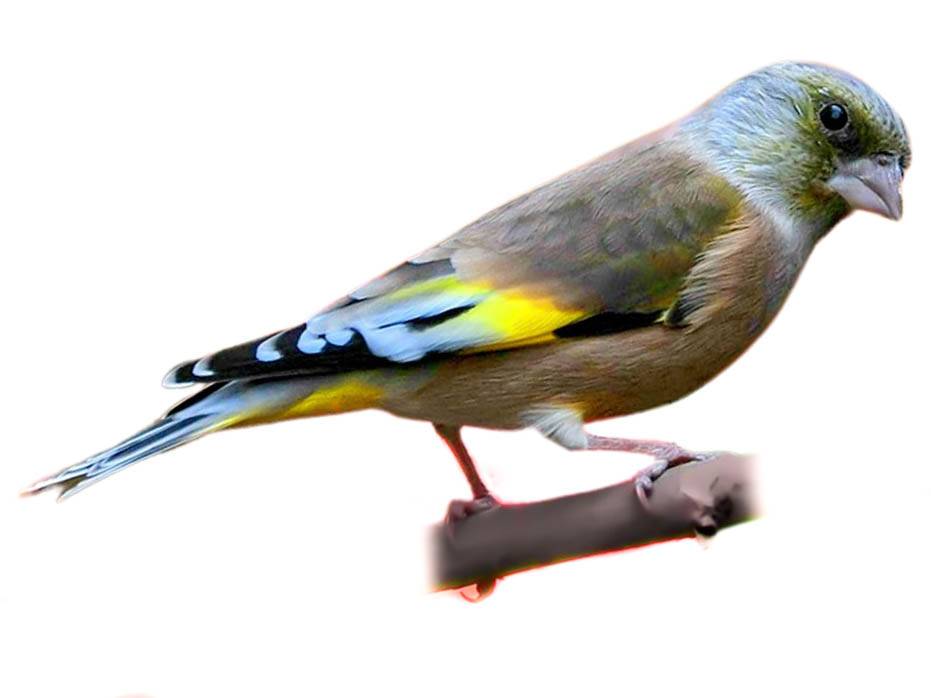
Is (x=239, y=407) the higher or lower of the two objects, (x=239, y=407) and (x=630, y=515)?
the higher

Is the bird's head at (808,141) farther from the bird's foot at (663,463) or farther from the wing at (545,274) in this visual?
the bird's foot at (663,463)

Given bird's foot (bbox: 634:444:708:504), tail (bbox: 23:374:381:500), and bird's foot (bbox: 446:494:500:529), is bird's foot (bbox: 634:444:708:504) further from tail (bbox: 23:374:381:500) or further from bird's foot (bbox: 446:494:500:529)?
tail (bbox: 23:374:381:500)

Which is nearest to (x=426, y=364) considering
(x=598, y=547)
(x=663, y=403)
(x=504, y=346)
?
(x=504, y=346)

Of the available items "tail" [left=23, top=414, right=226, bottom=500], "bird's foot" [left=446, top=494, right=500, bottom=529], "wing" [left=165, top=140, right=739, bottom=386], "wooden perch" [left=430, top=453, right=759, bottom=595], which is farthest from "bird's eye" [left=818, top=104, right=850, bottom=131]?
"tail" [left=23, top=414, right=226, bottom=500]

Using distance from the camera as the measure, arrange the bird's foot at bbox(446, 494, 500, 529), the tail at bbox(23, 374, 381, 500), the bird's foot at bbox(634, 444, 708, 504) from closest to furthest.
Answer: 1. the bird's foot at bbox(634, 444, 708, 504)
2. the tail at bbox(23, 374, 381, 500)
3. the bird's foot at bbox(446, 494, 500, 529)

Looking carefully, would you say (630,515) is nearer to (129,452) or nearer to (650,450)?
(650,450)

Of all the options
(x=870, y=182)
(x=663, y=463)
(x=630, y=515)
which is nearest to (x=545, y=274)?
(x=663, y=463)
